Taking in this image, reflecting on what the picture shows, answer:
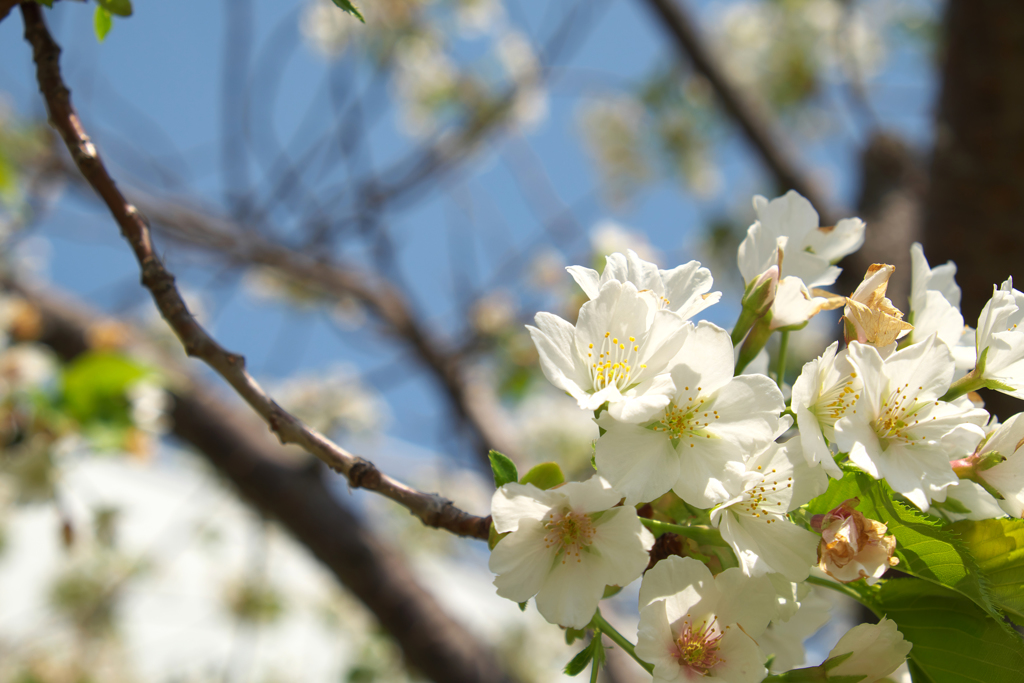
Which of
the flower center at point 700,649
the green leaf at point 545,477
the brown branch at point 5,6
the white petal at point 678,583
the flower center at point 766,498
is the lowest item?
the flower center at point 700,649

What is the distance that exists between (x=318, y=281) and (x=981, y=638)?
2464 millimetres

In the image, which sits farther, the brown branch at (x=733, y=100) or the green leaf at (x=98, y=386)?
the brown branch at (x=733, y=100)

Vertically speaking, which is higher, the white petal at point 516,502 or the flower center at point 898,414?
the white petal at point 516,502

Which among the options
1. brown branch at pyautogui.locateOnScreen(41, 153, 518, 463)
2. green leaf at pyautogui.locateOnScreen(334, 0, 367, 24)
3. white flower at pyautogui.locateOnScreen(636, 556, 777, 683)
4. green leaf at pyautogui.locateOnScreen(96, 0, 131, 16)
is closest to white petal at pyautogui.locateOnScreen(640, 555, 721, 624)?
white flower at pyautogui.locateOnScreen(636, 556, 777, 683)

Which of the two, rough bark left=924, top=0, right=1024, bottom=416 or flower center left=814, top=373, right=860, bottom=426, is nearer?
flower center left=814, top=373, right=860, bottom=426

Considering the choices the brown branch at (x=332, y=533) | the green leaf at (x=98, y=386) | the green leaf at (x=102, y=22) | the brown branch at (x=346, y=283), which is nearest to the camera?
the green leaf at (x=102, y=22)

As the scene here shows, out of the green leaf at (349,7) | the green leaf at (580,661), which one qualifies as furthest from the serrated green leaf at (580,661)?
the green leaf at (349,7)

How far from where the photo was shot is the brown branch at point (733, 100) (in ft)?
8.52

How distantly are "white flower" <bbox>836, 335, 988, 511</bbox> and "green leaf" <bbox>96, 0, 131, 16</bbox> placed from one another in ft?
2.39

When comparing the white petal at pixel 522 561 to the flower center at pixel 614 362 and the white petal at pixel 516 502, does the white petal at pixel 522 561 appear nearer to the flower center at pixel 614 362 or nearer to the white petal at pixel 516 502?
the white petal at pixel 516 502

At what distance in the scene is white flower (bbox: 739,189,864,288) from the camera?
2.01 ft

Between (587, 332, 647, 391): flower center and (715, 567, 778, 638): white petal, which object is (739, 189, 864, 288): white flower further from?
(715, 567, 778, 638): white petal

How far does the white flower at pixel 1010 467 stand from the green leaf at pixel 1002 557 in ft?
0.05

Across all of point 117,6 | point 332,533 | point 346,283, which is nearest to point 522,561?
point 117,6
